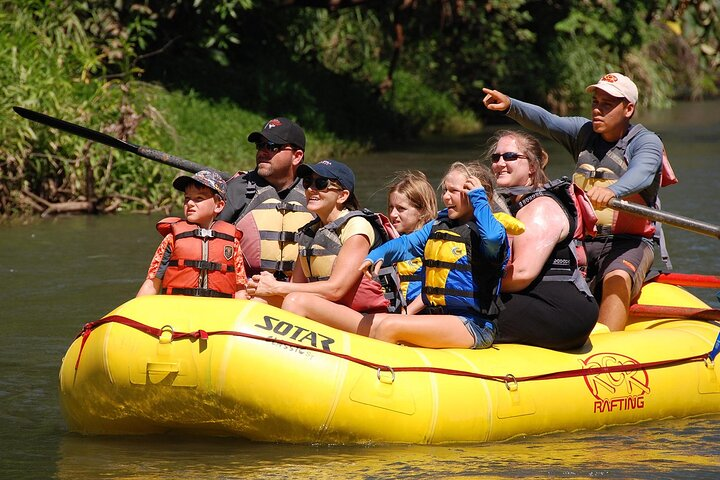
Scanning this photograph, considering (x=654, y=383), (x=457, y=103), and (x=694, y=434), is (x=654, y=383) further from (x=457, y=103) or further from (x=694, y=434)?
(x=457, y=103)

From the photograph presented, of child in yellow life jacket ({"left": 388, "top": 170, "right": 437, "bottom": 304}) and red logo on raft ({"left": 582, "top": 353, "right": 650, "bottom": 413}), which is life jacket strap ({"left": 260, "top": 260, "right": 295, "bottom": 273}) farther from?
red logo on raft ({"left": 582, "top": 353, "right": 650, "bottom": 413})

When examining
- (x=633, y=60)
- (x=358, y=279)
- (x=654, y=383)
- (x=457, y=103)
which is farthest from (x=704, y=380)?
(x=633, y=60)

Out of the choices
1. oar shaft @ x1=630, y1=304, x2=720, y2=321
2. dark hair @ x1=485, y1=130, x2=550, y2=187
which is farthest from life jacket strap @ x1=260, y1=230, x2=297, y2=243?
oar shaft @ x1=630, y1=304, x2=720, y2=321

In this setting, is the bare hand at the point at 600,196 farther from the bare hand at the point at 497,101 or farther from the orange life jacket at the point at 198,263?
the orange life jacket at the point at 198,263

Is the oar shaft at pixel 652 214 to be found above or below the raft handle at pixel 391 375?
above

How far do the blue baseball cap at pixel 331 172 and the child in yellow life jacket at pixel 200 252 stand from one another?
0.36m

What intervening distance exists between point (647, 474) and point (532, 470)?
0.40 meters

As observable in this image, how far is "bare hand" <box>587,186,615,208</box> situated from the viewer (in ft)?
17.6

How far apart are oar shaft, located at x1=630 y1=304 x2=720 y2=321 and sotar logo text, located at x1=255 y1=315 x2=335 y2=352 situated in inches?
74.0

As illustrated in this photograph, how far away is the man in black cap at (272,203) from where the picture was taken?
18.8ft

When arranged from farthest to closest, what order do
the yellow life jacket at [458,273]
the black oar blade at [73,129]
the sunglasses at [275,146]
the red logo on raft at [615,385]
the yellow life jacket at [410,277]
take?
the black oar blade at [73,129] < the sunglasses at [275,146] < the yellow life jacket at [410,277] < the red logo on raft at [615,385] < the yellow life jacket at [458,273]

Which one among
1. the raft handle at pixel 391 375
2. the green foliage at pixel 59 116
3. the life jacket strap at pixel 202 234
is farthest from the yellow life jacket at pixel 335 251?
the green foliage at pixel 59 116

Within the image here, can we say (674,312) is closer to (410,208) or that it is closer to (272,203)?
(410,208)

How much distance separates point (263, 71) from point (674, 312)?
9.62m
